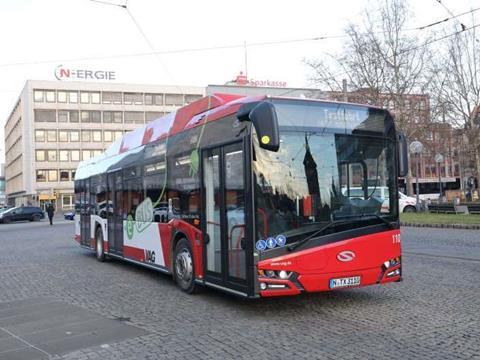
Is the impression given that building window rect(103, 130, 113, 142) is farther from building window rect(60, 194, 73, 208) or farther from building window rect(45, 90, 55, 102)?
building window rect(60, 194, 73, 208)

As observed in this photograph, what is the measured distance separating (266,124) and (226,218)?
1.76m

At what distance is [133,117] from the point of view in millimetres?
93688

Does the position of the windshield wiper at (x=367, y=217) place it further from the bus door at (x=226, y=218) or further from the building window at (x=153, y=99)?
the building window at (x=153, y=99)

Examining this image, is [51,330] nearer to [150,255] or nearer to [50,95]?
[150,255]

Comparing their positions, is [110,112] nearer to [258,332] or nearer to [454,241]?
[454,241]

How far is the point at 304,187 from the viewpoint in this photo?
7344 mm

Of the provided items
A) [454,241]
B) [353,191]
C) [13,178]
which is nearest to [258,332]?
[353,191]

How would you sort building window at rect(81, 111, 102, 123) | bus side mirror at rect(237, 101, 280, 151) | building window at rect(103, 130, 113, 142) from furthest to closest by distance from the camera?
1. building window at rect(103, 130, 113, 142)
2. building window at rect(81, 111, 102, 123)
3. bus side mirror at rect(237, 101, 280, 151)

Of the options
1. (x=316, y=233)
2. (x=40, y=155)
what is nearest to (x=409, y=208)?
(x=316, y=233)

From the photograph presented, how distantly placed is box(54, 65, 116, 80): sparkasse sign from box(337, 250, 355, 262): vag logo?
8950cm

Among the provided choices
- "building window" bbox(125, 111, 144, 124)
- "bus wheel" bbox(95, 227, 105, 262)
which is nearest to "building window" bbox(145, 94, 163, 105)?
"building window" bbox(125, 111, 144, 124)

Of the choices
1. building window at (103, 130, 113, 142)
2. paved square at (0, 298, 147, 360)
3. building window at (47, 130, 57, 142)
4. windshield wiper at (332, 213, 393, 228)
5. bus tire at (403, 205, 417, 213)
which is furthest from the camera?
building window at (103, 130, 113, 142)

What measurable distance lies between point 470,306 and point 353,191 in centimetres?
224

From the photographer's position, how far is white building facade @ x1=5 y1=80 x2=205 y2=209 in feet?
290
